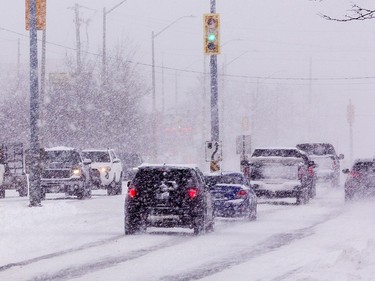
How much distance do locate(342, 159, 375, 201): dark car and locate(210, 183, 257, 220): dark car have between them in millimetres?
9223

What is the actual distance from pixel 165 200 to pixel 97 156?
19.4 m

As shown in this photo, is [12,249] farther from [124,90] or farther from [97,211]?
[124,90]

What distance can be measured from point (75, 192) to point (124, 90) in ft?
93.7

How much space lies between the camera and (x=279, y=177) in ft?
110

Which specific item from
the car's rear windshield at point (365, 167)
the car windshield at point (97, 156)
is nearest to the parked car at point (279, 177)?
the car's rear windshield at point (365, 167)

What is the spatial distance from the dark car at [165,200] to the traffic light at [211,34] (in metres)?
12.1

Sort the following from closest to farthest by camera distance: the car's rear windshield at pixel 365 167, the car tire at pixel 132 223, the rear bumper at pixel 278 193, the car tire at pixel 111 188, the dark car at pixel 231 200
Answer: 1. the car tire at pixel 132 223
2. the dark car at pixel 231 200
3. the rear bumper at pixel 278 193
4. the car's rear windshield at pixel 365 167
5. the car tire at pixel 111 188

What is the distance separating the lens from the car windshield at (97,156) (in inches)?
1568

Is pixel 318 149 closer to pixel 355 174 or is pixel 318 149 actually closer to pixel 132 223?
pixel 355 174


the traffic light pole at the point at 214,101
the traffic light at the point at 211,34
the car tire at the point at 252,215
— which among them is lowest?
the car tire at the point at 252,215

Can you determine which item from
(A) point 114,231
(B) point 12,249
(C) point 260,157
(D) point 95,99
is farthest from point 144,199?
(D) point 95,99

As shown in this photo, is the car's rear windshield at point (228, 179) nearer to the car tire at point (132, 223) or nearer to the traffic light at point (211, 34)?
the car tire at point (132, 223)

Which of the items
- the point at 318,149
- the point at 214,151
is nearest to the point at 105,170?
the point at 214,151

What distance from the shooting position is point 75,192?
35.3 meters
